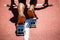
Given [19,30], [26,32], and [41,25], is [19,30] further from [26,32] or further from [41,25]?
[41,25]

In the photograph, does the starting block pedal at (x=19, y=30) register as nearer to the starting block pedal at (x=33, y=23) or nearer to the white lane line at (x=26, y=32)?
the white lane line at (x=26, y=32)

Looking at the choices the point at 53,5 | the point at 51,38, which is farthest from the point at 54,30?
the point at 53,5

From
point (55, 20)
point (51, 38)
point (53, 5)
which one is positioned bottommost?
point (51, 38)

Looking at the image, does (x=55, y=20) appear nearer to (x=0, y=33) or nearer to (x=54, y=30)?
(x=54, y=30)

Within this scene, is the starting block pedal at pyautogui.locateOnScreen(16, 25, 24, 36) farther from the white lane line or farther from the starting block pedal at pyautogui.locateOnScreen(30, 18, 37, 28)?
the starting block pedal at pyautogui.locateOnScreen(30, 18, 37, 28)

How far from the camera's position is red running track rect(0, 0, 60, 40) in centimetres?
287

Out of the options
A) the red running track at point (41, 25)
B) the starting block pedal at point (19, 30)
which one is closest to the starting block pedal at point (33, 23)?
the red running track at point (41, 25)

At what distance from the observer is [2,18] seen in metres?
3.23

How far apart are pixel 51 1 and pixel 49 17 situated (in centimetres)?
52

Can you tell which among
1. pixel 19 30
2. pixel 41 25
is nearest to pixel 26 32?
pixel 19 30

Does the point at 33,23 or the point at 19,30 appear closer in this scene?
the point at 19,30

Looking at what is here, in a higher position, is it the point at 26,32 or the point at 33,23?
the point at 33,23

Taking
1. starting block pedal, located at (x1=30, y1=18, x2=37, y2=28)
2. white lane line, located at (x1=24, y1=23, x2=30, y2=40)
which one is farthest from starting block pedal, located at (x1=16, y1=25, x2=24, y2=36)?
starting block pedal, located at (x1=30, y1=18, x2=37, y2=28)

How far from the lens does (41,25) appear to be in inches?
121
